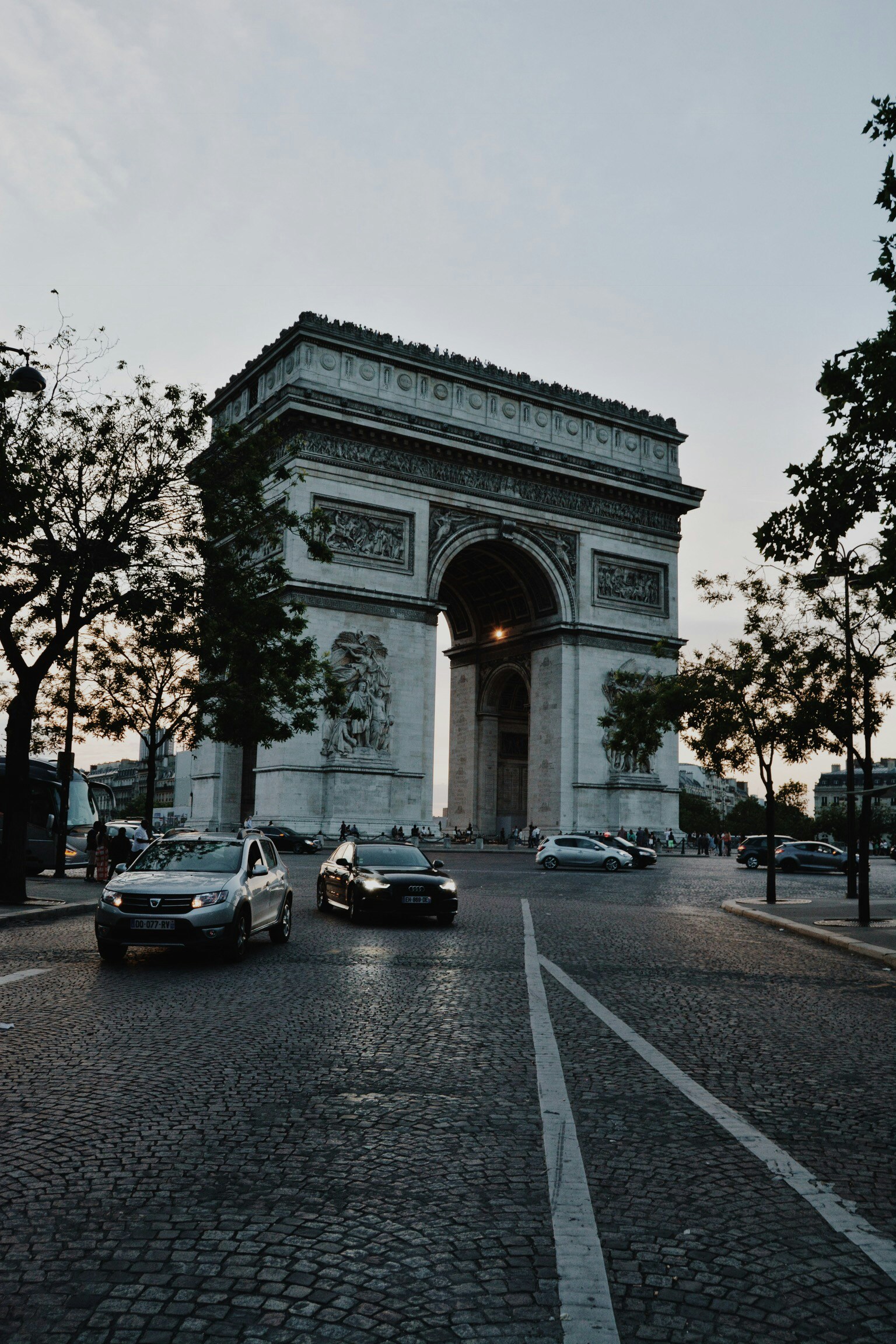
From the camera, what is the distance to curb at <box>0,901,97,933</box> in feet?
54.5

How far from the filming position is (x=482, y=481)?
5153 cm

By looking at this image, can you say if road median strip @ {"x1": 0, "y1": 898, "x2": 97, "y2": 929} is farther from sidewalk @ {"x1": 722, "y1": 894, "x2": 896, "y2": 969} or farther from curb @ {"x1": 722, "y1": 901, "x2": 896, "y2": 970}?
sidewalk @ {"x1": 722, "y1": 894, "x2": 896, "y2": 969}

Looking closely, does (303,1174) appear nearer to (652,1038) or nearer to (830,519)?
(652,1038)

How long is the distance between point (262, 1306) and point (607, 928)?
14.3m

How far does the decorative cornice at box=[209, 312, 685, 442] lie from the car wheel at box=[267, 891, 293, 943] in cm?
3532

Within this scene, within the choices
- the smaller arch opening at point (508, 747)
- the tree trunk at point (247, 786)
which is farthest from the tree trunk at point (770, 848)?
the smaller arch opening at point (508, 747)

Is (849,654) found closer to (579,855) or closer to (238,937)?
(238,937)

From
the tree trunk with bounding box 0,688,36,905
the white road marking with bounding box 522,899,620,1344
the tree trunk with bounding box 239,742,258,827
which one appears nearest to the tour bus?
the tree trunk with bounding box 0,688,36,905

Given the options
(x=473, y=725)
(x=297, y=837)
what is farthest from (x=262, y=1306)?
(x=473, y=725)

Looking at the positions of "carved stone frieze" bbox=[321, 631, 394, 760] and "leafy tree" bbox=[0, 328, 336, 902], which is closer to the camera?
"leafy tree" bbox=[0, 328, 336, 902]

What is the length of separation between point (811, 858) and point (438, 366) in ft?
82.6

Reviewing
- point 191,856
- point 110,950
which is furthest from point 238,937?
point 191,856

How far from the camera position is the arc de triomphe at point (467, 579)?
4575cm

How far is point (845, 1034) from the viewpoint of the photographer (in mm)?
8570
